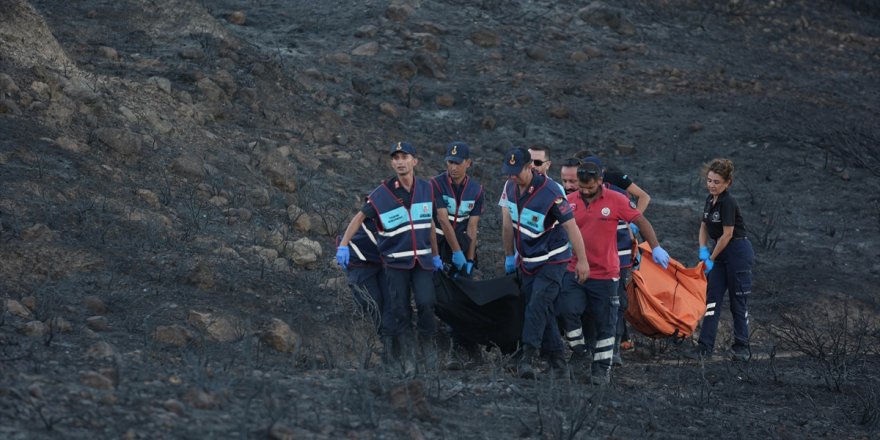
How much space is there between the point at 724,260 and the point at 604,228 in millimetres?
1751

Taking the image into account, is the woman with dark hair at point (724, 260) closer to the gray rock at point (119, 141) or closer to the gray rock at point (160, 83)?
the gray rock at point (119, 141)

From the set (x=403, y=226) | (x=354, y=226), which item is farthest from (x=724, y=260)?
(x=354, y=226)

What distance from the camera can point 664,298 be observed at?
883 centimetres

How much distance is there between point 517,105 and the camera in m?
14.4

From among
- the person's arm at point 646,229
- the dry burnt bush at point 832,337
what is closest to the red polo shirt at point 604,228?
the person's arm at point 646,229

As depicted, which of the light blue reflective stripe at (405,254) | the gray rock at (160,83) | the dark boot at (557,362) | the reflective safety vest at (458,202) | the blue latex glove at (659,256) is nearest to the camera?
the light blue reflective stripe at (405,254)

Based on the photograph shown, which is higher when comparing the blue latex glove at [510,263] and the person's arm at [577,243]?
the person's arm at [577,243]

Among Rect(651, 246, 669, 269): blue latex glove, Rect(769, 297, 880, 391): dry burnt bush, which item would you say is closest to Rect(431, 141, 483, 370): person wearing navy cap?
Rect(651, 246, 669, 269): blue latex glove

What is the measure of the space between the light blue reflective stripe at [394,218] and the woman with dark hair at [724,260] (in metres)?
2.65

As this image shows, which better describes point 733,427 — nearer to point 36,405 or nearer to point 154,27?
point 36,405

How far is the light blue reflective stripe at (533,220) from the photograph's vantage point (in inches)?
291

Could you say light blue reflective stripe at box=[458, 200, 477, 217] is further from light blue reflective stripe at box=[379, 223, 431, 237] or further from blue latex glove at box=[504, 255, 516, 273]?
light blue reflective stripe at box=[379, 223, 431, 237]

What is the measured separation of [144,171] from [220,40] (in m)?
3.76

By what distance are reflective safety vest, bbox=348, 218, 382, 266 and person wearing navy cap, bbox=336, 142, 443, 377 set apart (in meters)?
0.11
